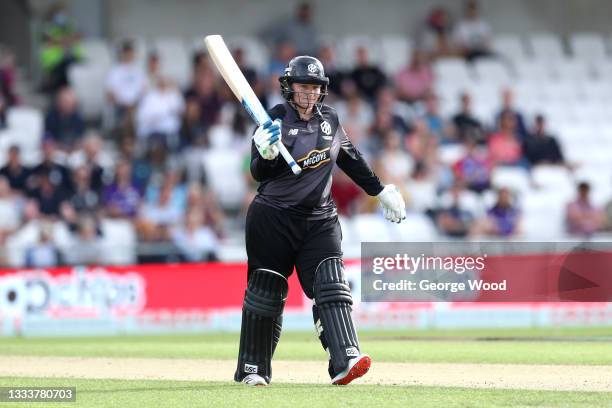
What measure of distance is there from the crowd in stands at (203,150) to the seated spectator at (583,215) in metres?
0.02

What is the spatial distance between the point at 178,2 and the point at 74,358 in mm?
11898

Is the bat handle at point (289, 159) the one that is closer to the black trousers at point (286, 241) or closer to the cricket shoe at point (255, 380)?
the black trousers at point (286, 241)

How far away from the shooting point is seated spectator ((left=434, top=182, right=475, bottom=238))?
17344 mm

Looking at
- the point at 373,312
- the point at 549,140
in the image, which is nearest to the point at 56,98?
the point at 373,312

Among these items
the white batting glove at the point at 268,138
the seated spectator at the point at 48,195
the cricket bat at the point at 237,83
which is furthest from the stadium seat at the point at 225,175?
the white batting glove at the point at 268,138

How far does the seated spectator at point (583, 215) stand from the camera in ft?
58.0

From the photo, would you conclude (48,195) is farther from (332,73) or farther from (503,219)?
(503,219)

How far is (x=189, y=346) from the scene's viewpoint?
1349 cm

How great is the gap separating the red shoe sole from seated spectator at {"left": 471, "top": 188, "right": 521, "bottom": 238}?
8.97 metres

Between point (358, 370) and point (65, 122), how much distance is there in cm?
1086

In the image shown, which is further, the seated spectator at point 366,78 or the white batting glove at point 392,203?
the seated spectator at point 366,78

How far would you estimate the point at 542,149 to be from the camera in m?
19.8

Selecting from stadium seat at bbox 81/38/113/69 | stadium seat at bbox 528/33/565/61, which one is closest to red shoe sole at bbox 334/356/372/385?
stadium seat at bbox 81/38/113/69

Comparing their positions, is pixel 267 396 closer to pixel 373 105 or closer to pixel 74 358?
pixel 74 358
